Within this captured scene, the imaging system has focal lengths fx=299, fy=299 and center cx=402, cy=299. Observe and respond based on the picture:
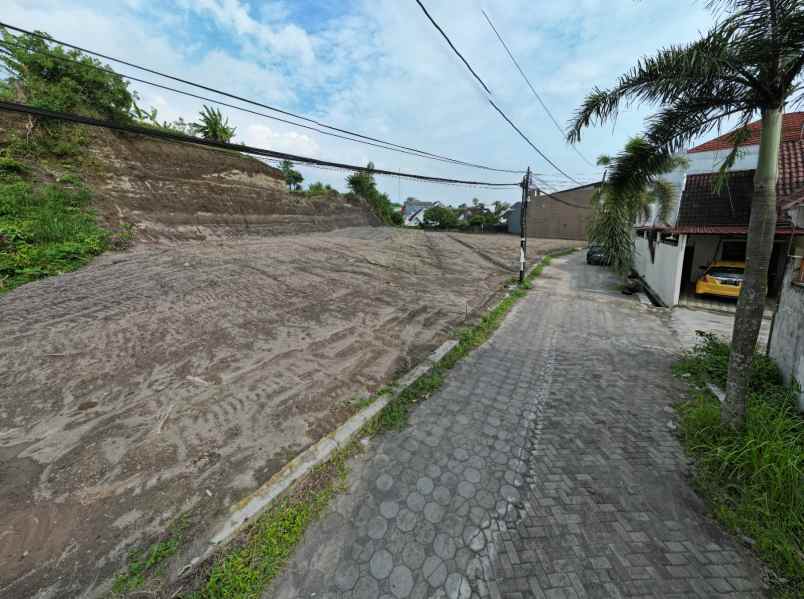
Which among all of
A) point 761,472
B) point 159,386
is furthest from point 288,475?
point 761,472

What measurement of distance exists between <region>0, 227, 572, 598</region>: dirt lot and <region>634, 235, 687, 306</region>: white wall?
626cm

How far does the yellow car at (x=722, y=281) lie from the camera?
938 centimetres

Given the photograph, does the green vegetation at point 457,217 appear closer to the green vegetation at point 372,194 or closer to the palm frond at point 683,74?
the green vegetation at point 372,194

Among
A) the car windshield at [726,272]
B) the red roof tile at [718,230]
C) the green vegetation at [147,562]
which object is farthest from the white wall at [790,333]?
the car windshield at [726,272]

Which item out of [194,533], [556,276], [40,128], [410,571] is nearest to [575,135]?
[410,571]

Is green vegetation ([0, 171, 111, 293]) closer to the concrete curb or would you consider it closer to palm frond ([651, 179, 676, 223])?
the concrete curb

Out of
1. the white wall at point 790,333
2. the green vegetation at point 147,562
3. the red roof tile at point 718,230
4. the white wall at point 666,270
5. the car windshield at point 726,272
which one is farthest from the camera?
the car windshield at point 726,272

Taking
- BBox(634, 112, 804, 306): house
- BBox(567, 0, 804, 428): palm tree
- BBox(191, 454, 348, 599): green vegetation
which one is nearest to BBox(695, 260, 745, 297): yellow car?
BBox(634, 112, 804, 306): house

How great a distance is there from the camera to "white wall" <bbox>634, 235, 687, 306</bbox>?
29.8 feet

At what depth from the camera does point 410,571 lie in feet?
6.83

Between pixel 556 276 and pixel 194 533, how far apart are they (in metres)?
16.2

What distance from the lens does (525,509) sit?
2564 mm

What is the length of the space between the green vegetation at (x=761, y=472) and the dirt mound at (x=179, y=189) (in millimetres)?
15801

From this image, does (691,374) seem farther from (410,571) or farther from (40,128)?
(40,128)
